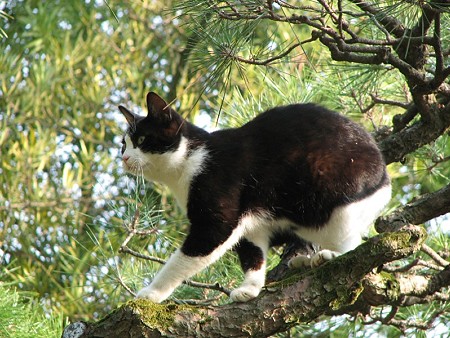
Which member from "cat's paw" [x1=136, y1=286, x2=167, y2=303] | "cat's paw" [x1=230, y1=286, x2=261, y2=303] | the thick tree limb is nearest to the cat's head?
"cat's paw" [x1=136, y1=286, x2=167, y2=303]

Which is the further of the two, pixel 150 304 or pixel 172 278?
pixel 172 278

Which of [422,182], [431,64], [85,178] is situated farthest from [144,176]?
[422,182]

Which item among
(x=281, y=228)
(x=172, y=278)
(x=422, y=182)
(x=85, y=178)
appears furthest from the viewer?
(x=422, y=182)

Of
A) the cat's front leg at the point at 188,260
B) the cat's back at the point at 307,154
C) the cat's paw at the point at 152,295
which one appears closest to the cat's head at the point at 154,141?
the cat's back at the point at 307,154

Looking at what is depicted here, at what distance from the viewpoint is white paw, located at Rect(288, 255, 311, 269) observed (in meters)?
2.06

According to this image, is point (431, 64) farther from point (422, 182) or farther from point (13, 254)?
point (13, 254)

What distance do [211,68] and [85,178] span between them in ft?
7.90

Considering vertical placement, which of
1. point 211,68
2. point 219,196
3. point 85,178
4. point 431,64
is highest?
point 211,68

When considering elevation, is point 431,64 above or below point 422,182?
above

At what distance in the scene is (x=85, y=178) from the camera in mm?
4086

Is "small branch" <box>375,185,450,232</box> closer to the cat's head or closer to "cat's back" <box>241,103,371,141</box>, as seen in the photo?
"cat's back" <box>241,103,371,141</box>

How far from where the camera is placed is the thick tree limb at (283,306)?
1629 mm

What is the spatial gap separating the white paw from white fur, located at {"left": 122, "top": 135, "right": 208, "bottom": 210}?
1.10 ft

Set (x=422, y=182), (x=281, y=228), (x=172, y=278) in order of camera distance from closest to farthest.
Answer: (x=172, y=278), (x=281, y=228), (x=422, y=182)
